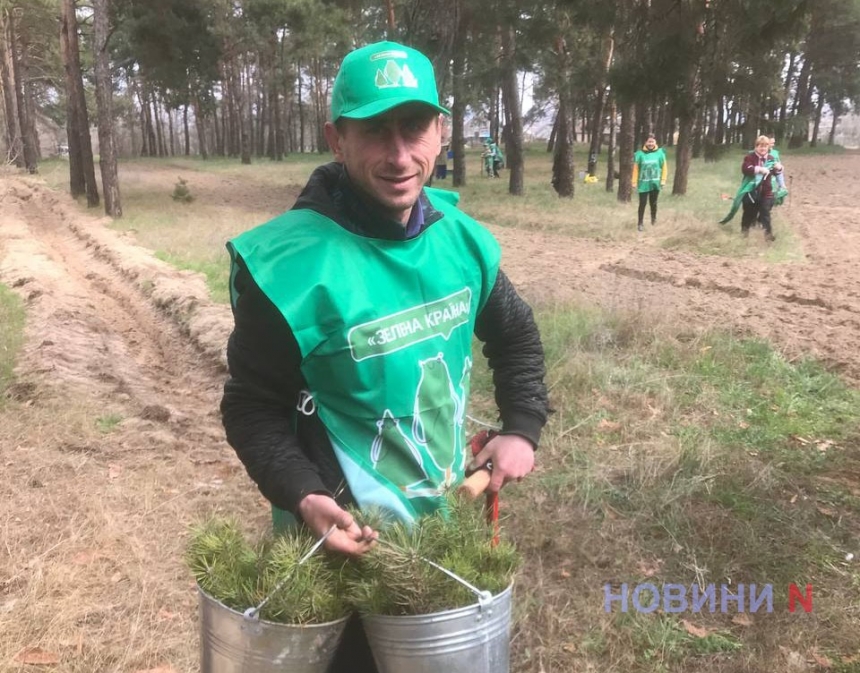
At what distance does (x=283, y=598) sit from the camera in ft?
4.15

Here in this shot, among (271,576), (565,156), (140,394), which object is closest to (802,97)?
(565,156)

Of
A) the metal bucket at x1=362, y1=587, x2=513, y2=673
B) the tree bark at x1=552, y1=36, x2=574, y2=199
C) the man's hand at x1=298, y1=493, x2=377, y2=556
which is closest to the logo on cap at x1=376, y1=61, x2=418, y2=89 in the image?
the man's hand at x1=298, y1=493, x2=377, y2=556

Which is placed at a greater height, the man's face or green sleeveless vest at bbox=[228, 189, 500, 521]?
the man's face

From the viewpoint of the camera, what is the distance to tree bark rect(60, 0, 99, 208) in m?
17.8

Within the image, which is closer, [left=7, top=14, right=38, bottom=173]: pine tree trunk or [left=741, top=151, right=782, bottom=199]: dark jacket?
[left=741, top=151, right=782, bottom=199]: dark jacket

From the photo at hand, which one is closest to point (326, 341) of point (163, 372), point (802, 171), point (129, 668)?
point (129, 668)

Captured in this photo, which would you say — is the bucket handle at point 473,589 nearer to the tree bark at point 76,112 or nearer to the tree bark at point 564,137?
the tree bark at point 76,112

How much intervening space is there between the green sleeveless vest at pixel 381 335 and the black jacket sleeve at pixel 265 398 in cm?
3

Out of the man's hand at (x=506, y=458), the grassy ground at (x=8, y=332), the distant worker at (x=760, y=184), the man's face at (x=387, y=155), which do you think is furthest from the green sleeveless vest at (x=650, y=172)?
the man's face at (x=387, y=155)

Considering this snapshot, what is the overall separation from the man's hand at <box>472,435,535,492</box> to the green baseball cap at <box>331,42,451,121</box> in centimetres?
78

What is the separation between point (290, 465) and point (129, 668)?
1.96 metres

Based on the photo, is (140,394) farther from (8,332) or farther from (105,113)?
(105,113)

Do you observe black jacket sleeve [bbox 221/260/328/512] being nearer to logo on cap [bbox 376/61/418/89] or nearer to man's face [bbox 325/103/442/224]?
man's face [bbox 325/103/442/224]

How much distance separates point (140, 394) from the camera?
6.22 meters
